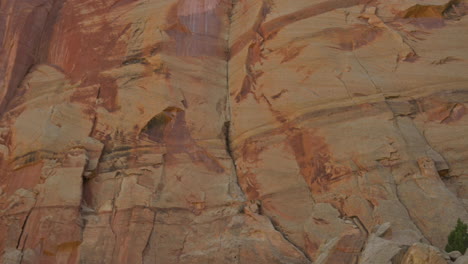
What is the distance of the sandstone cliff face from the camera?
16250 mm

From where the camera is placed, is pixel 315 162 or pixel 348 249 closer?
pixel 348 249

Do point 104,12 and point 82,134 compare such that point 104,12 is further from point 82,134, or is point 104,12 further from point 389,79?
point 389,79

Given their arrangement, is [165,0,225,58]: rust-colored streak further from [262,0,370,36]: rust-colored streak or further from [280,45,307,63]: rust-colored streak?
[280,45,307,63]: rust-colored streak

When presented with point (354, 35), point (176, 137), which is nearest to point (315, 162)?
point (176, 137)

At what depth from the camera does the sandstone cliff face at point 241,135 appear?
53.3 feet

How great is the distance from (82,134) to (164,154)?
2.99 m

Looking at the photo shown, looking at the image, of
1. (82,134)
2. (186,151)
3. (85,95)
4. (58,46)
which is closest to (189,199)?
(186,151)

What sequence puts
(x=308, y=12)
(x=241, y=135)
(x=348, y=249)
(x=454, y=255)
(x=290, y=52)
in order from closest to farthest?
(x=454, y=255) < (x=348, y=249) < (x=241, y=135) < (x=290, y=52) < (x=308, y=12)

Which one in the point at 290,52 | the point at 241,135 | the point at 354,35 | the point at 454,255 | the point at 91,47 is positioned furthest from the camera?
the point at 91,47

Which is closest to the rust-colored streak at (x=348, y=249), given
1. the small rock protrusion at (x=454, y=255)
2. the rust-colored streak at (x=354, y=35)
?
the small rock protrusion at (x=454, y=255)

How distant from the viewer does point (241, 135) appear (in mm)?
19469

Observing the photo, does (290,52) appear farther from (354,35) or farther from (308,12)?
(354,35)

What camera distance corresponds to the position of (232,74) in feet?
71.2

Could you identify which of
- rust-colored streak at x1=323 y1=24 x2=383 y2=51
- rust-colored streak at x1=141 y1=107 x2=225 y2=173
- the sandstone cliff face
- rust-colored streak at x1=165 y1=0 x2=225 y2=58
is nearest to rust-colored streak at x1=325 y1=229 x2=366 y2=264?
the sandstone cliff face
